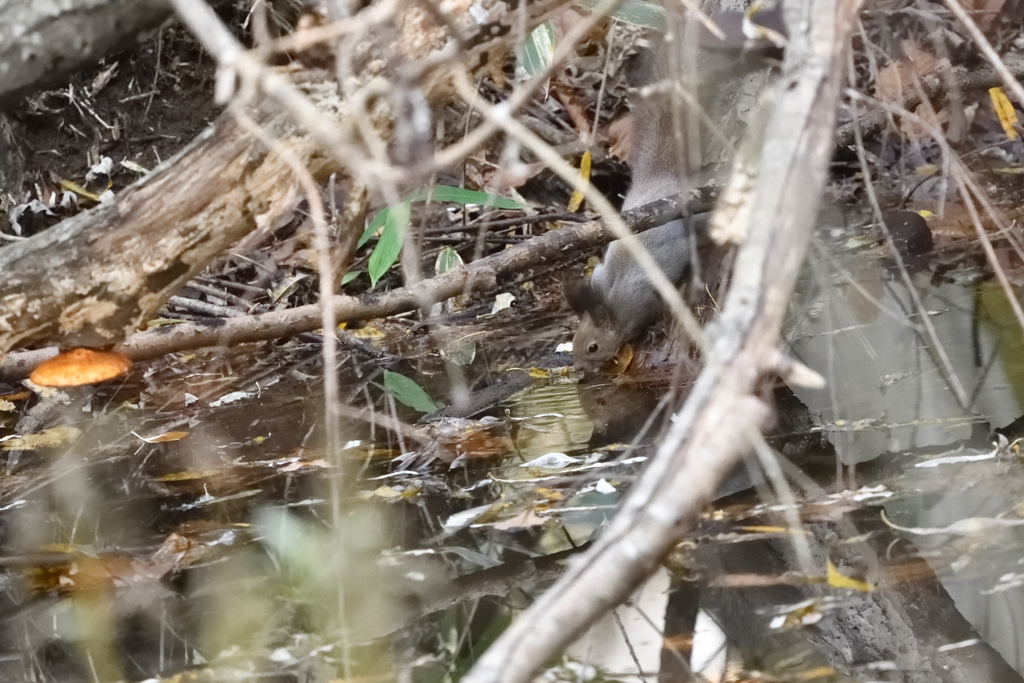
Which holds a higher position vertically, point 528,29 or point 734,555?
point 528,29

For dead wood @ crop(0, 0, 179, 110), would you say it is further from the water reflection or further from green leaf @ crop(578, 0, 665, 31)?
the water reflection

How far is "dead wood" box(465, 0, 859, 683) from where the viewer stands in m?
0.69

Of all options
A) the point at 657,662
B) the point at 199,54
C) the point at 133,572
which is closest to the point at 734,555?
the point at 657,662

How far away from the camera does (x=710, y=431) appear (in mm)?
716

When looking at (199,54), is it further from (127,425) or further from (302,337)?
(127,425)

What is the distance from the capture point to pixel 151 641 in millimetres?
1610

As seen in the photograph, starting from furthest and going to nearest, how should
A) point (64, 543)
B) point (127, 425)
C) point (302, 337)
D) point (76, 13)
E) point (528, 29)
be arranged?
1. point (302, 337)
2. point (127, 425)
3. point (64, 543)
4. point (528, 29)
5. point (76, 13)

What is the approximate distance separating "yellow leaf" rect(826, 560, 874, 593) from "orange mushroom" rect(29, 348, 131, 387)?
139 cm

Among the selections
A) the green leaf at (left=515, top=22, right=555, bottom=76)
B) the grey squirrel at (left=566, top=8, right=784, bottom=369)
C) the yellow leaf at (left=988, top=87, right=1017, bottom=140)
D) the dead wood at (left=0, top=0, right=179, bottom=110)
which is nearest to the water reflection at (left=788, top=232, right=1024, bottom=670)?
the grey squirrel at (left=566, top=8, right=784, bottom=369)

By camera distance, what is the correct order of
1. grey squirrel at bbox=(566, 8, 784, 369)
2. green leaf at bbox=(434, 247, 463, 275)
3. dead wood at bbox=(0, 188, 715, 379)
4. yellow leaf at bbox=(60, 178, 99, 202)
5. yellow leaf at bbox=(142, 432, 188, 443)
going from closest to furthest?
dead wood at bbox=(0, 188, 715, 379), yellow leaf at bbox=(142, 432, 188, 443), green leaf at bbox=(434, 247, 463, 275), grey squirrel at bbox=(566, 8, 784, 369), yellow leaf at bbox=(60, 178, 99, 202)

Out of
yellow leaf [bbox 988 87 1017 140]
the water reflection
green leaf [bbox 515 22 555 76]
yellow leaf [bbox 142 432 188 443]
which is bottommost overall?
the water reflection

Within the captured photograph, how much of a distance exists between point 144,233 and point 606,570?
1280 millimetres

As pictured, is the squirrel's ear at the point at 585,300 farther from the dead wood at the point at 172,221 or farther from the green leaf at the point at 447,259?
the dead wood at the point at 172,221

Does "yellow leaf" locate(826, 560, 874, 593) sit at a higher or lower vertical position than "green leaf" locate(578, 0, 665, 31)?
lower
